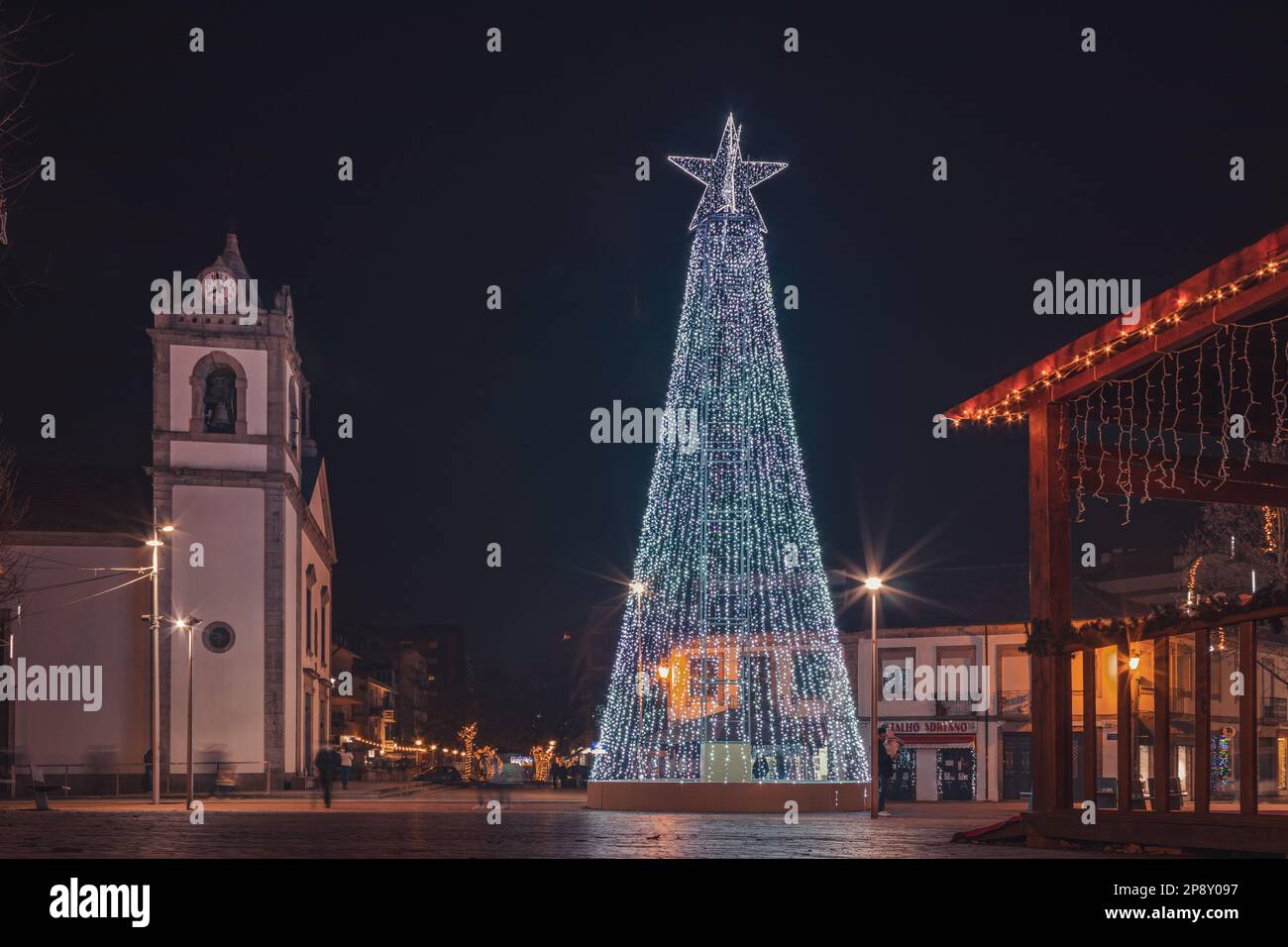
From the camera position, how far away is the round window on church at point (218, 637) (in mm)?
50000

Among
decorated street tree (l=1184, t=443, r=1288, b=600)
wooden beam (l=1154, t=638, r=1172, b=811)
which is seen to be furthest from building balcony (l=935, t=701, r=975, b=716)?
wooden beam (l=1154, t=638, r=1172, b=811)

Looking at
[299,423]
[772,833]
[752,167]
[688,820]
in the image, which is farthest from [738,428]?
[299,423]

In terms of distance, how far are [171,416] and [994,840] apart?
40.1m

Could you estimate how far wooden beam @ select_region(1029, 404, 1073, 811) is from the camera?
15.9 metres

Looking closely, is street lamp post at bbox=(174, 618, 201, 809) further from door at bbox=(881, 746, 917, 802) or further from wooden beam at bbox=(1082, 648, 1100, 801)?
door at bbox=(881, 746, 917, 802)

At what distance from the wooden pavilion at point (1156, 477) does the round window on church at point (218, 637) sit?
121 feet

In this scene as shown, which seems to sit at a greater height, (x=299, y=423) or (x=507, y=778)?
(x=299, y=423)

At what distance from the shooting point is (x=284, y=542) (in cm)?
5131

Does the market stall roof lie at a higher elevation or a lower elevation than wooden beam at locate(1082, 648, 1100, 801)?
higher

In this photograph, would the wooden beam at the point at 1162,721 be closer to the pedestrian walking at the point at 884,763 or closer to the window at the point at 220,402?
the pedestrian walking at the point at 884,763

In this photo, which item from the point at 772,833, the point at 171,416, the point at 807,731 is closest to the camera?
the point at 772,833

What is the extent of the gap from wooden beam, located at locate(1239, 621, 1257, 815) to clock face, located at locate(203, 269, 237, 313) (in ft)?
144

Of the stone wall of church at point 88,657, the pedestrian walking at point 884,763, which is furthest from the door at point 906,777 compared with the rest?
the stone wall of church at point 88,657
